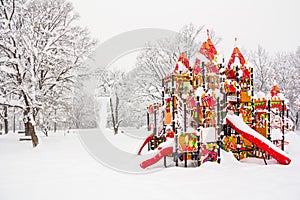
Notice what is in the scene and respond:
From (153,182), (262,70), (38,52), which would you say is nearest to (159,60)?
(38,52)

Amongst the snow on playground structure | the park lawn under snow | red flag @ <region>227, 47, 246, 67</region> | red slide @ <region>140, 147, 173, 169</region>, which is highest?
red flag @ <region>227, 47, 246, 67</region>

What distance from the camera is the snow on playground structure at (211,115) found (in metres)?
9.20

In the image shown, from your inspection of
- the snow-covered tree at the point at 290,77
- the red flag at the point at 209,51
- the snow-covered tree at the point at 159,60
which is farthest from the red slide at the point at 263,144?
the snow-covered tree at the point at 290,77

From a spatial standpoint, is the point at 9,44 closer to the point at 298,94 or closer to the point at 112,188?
the point at 112,188

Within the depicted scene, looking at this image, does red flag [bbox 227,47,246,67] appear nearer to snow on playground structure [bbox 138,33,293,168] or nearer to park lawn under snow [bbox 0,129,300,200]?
snow on playground structure [bbox 138,33,293,168]

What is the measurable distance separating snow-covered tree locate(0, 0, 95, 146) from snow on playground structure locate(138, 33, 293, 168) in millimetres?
7690

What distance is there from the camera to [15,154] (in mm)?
13398

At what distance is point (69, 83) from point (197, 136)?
43.6ft

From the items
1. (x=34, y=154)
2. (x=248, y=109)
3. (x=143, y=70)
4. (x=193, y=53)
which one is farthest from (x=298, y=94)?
(x=34, y=154)

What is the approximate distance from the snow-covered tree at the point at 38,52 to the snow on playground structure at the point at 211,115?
7690 millimetres

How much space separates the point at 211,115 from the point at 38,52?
10.6m

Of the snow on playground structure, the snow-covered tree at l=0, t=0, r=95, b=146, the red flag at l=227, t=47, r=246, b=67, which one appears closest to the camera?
the snow on playground structure

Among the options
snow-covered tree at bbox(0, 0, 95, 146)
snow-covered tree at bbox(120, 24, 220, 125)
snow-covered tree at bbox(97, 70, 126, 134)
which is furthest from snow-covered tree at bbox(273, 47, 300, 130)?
snow-covered tree at bbox(0, 0, 95, 146)

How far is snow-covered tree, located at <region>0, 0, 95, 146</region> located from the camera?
14508 millimetres
